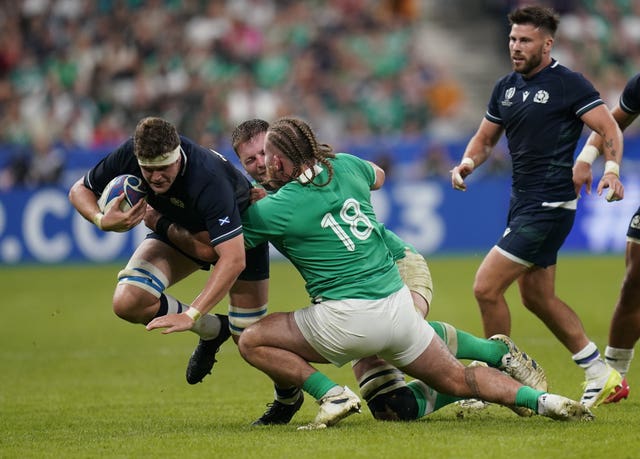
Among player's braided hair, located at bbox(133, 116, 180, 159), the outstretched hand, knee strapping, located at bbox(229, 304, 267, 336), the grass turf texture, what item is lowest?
the grass turf texture

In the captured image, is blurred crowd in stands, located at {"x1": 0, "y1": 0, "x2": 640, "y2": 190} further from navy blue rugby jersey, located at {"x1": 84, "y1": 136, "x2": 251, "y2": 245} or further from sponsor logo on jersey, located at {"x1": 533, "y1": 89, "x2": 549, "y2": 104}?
navy blue rugby jersey, located at {"x1": 84, "y1": 136, "x2": 251, "y2": 245}

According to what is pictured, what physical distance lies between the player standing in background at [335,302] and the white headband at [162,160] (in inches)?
21.1

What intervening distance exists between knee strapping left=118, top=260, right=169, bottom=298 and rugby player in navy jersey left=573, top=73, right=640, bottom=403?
9.49 ft

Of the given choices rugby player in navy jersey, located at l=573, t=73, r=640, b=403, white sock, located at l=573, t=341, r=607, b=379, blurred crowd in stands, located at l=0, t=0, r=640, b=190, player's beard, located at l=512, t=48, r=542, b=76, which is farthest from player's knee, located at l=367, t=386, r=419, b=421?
blurred crowd in stands, located at l=0, t=0, r=640, b=190

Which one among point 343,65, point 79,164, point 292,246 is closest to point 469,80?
point 343,65

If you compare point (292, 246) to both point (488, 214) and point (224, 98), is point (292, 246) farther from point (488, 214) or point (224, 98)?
point (224, 98)

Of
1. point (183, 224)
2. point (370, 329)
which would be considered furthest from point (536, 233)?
point (183, 224)

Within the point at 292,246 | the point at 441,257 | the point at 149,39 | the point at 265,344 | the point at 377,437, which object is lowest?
the point at 441,257

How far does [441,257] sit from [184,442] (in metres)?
13.5

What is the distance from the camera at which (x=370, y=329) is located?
6.56 meters

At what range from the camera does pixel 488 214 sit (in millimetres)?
19625

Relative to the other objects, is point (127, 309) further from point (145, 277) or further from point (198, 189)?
point (198, 189)

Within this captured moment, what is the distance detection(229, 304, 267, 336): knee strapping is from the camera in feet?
25.4

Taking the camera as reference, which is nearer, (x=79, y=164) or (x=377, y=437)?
(x=377, y=437)
